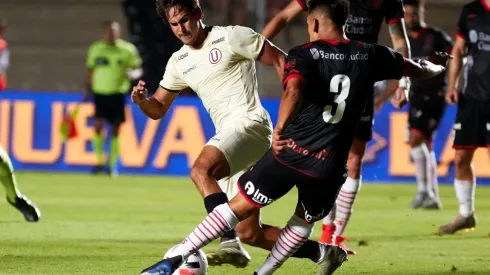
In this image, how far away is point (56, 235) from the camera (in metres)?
9.70

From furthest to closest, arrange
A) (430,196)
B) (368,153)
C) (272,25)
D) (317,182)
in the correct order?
(368,153) → (430,196) → (272,25) → (317,182)

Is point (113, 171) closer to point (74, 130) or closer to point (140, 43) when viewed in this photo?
point (74, 130)

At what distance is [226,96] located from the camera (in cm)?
732

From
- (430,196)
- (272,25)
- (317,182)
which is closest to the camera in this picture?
(317,182)

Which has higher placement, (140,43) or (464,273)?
(464,273)

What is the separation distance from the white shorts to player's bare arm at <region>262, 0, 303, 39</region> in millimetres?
1000

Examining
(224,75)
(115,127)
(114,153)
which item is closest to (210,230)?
(224,75)

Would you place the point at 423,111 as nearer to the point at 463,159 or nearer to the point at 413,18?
the point at 413,18

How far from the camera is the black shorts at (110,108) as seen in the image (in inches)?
709

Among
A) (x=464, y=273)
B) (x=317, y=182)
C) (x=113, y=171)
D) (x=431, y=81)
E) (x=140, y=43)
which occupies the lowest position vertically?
(x=113, y=171)

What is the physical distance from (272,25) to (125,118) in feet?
33.7

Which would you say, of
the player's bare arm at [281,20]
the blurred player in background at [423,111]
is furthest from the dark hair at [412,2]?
the player's bare arm at [281,20]

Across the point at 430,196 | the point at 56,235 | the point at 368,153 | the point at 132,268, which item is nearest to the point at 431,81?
the point at 430,196

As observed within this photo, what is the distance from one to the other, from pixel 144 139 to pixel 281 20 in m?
9.99
